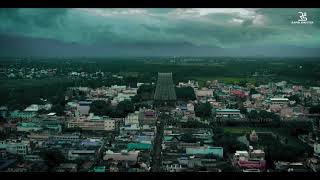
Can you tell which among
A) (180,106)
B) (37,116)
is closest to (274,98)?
(180,106)

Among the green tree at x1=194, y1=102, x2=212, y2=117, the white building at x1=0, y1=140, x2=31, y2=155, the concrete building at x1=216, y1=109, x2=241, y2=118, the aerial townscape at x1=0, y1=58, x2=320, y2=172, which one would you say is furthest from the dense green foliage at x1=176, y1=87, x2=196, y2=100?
the white building at x1=0, y1=140, x2=31, y2=155

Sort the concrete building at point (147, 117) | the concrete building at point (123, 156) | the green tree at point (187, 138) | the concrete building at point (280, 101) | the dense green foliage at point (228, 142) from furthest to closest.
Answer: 1. the concrete building at point (280, 101)
2. the concrete building at point (147, 117)
3. the green tree at point (187, 138)
4. the dense green foliage at point (228, 142)
5. the concrete building at point (123, 156)

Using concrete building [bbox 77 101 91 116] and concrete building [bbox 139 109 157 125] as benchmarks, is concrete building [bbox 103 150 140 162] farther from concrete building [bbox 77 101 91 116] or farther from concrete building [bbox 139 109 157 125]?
concrete building [bbox 77 101 91 116]

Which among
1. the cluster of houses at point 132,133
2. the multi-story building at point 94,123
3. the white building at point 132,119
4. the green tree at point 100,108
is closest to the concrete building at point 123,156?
the cluster of houses at point 132,133

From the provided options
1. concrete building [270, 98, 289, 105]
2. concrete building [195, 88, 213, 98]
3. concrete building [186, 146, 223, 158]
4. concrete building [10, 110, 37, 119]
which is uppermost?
concrete building [195, 88, 213, 98]

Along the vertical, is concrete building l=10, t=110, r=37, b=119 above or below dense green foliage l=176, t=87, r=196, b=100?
below

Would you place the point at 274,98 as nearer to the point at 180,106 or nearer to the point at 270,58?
the point at 270,58

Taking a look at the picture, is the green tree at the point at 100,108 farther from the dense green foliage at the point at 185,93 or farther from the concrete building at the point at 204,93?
the concrete building at the point at 204,93

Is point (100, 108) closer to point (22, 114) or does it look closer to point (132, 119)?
point (132, 119)

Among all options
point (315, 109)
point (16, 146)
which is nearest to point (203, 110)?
point (315, 109)
